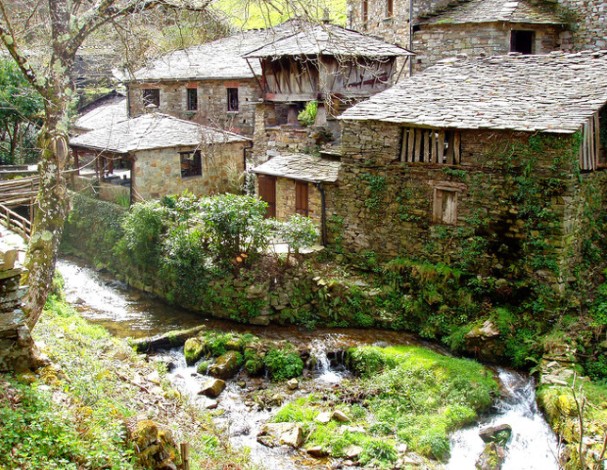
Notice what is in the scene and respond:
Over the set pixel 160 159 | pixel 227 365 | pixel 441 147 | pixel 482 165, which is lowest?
pixel 227 365

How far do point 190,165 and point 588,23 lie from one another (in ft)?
46.0

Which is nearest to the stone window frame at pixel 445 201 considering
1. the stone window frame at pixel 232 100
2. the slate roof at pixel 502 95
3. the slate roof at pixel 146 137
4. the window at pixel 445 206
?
the window at pixel 445 206

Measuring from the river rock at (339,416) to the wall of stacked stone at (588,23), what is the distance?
51.7ft

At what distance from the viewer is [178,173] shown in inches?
844

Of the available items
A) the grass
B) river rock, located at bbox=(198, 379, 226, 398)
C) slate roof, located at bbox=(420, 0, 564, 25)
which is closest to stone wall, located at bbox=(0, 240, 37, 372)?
the grass

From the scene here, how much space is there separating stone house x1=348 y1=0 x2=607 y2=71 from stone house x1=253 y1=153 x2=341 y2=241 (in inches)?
261

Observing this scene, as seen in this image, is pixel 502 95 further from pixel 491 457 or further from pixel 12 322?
pixel 12 322

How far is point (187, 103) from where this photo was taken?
1076 inches

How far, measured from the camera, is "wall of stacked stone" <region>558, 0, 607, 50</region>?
66.7ft

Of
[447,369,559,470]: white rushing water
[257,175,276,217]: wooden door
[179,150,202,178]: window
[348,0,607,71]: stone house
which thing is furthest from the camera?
[179,150,202,178]: window

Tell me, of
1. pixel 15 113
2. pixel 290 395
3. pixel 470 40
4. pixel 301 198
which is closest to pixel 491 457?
pixel 290 395

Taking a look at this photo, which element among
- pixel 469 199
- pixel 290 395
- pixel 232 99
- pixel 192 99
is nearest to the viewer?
pixel 290 395

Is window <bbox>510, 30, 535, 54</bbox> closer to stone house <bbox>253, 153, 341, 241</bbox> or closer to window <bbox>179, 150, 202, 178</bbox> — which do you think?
stone house <bbox>253, 153, 341, 241</bbox>

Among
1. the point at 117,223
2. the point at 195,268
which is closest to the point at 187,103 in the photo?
the point at 117,223
